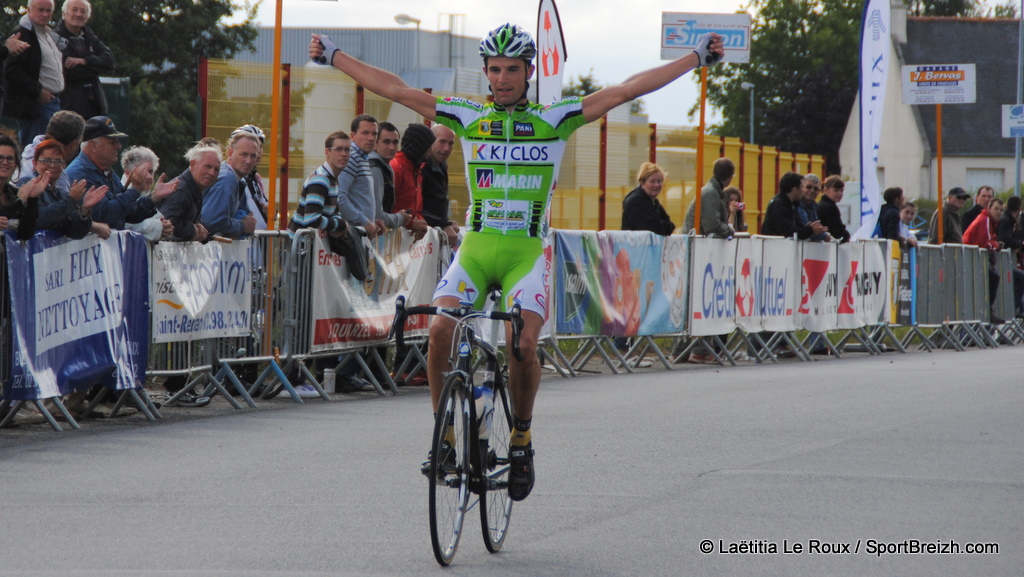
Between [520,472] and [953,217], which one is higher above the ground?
[953,217]

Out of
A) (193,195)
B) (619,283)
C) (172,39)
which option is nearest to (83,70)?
(193,195)

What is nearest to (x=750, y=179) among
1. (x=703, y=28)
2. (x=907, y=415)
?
(x=703, y=28)

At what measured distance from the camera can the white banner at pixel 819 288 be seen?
18.7 metres

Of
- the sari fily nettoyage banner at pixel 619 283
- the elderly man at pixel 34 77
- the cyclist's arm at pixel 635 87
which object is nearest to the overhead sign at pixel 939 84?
the sari fily nettoyage banner at pixel 619 283

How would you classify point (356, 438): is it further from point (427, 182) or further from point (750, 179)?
point (750, 179)

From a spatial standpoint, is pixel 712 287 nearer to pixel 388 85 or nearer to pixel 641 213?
pixel 641 213

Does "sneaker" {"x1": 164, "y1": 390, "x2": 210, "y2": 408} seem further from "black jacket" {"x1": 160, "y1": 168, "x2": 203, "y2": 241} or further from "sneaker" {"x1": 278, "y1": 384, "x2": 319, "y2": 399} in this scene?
"black jacket" {"x1": 160, "y1": 168, "x2": 203, "y2": 241}

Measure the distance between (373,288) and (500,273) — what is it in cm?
652

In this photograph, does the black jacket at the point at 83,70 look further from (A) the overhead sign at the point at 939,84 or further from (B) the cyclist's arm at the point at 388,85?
(A) the overhead sign at the point at 939,84

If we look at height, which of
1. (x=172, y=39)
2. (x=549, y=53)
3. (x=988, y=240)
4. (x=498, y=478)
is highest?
(x=172, y=39)

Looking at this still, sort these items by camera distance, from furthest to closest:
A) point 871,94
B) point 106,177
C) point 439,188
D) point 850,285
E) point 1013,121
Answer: point 1013,121 < point 871,94 < point 850,285 < point 439,188 < point 106,177

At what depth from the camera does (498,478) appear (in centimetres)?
625

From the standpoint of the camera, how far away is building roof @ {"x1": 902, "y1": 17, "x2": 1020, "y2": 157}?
79.5 meters

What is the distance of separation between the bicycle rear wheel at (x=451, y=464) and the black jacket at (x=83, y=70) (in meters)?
8.72
